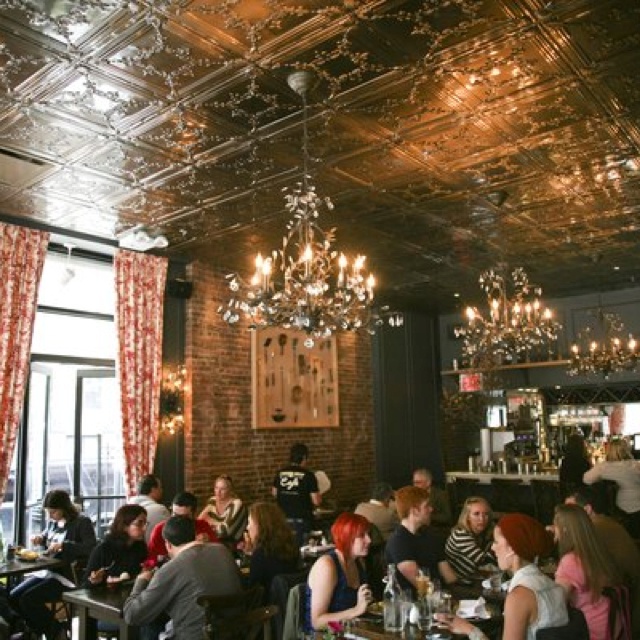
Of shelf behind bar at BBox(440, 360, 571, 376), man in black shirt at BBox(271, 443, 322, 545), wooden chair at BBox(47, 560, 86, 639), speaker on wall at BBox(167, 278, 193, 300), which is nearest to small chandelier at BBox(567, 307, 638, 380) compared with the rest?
shelf behind bar at BBox(440, 360, 571, 376)

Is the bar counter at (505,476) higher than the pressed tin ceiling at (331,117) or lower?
lower

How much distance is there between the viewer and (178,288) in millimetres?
8352

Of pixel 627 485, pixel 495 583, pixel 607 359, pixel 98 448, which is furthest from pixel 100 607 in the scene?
pixel 607 359

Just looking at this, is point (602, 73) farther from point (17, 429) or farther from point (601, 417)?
point (601, 417)

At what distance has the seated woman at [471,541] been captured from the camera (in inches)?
200

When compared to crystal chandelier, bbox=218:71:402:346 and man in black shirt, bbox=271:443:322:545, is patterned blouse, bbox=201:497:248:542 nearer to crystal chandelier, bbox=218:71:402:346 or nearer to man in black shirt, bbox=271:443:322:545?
man in black shirt, bbox=271:443:322:545

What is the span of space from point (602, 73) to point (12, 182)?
490 centimetres

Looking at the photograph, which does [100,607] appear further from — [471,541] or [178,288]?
[178,288]

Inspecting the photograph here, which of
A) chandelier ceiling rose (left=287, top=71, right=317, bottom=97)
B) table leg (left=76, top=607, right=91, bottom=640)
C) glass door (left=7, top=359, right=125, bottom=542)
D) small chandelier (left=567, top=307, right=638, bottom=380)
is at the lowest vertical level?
table leg (left=76, top=607, right=91, bottom=640)

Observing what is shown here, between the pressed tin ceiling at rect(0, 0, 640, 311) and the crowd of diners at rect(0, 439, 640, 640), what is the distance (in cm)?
273

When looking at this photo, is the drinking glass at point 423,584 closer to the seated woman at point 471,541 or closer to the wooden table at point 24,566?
the seated woman at point 471,541

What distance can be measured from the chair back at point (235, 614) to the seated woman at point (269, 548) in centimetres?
60

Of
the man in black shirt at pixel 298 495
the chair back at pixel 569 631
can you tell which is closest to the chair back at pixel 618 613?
the chair back at pixel 569 631

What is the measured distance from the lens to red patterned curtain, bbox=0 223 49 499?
21.6 feet
